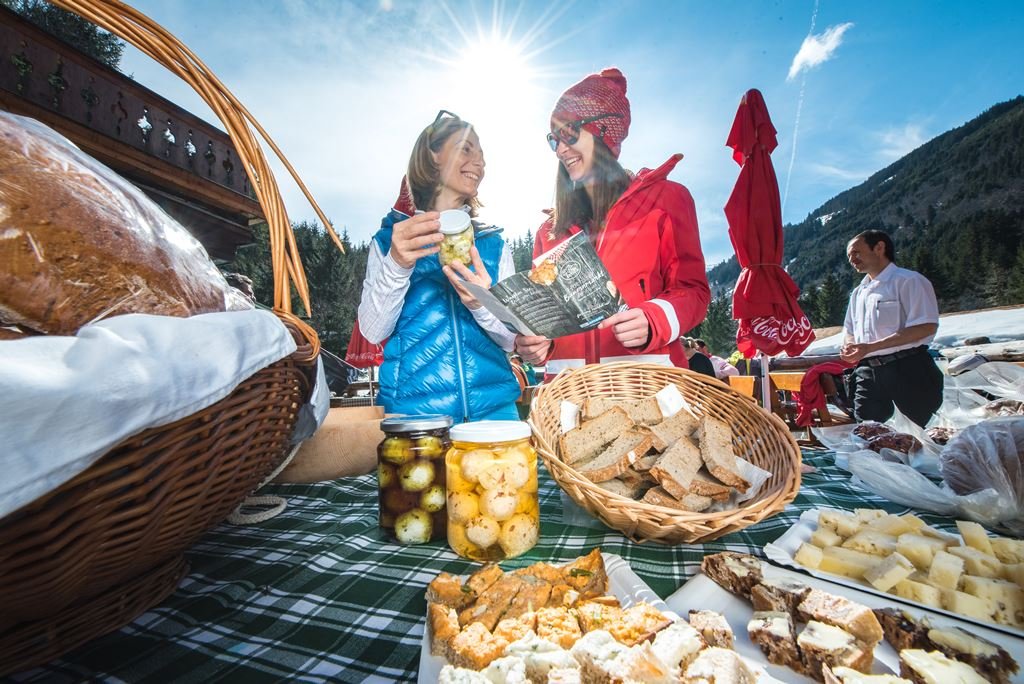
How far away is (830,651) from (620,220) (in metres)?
2.16

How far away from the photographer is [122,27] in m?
0.93

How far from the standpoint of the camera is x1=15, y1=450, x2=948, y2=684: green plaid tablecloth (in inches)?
24.4

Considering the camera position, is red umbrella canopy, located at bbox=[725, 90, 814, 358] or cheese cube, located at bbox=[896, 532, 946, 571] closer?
cheese cube, located at bbox=[896, 532, 946, 571]

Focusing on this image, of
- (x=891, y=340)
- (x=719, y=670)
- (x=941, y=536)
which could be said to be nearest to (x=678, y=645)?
(x=719, y=670)

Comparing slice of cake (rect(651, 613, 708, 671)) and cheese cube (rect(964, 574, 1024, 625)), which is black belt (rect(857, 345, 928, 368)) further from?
slice of cake (rect(651, 613, 708, 671))

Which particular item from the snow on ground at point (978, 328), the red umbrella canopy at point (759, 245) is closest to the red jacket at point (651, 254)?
the red umbrella canopy at point (759, 245)

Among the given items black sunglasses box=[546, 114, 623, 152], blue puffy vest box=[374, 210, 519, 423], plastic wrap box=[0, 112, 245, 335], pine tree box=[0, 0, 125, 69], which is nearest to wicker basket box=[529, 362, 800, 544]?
blue puffy vest box=[374, 210, 519, 423]

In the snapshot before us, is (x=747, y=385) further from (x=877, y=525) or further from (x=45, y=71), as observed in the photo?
(x=45, y=71)

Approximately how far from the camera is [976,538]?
86 centimetres

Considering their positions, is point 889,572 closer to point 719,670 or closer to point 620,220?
point 719,670

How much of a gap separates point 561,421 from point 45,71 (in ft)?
27.2

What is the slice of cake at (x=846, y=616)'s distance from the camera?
2.13 ft

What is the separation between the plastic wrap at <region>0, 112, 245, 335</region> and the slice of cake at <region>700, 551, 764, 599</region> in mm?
1034

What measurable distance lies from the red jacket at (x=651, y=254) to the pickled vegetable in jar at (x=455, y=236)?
963mm
